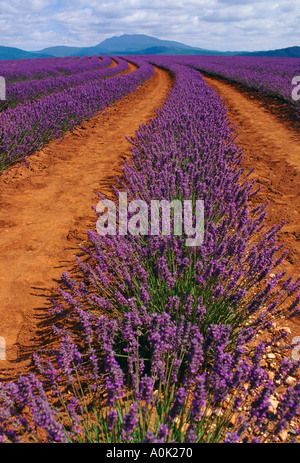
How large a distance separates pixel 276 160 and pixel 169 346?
516 cm

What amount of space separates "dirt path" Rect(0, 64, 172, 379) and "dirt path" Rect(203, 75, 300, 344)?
1.94 m

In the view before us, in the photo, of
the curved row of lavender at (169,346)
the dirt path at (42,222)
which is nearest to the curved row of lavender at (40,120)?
the dirt path at (42,222)

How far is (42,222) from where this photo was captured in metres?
3.64

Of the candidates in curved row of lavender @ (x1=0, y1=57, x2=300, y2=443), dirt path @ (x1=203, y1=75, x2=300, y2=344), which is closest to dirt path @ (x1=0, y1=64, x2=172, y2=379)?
curved row of lavender @ (x1=0, y1=57, x2=300, y2=443)

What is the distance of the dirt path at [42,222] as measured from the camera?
86.6 inches

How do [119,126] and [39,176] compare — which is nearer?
[39,176]

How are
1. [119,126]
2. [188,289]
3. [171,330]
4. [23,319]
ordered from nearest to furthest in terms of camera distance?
[171,330] < [188,289] < [23,319] < [119,126]

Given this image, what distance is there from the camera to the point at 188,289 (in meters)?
1.95

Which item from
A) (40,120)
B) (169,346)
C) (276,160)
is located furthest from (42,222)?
(276,160)

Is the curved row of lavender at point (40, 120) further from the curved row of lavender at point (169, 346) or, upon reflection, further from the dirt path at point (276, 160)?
the dirt path at point (276, 160)

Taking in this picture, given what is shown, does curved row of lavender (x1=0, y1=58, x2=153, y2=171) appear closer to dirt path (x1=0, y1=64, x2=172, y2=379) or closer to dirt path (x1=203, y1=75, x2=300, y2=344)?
dirt path (x1=0, y1=64, x2=172, y2=379)
